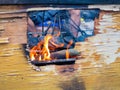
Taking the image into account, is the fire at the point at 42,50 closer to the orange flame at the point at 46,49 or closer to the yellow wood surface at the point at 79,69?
the orange flame at the point at 46,49

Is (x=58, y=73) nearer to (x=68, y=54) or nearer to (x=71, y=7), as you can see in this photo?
(x=68, y=54)

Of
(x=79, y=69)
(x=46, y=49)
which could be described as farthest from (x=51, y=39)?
(x=79, y=69)

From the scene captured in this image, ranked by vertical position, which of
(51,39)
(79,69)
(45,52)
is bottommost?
(79,69)

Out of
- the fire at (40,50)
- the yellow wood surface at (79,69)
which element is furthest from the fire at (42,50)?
the yellow wood surface at (79,69)

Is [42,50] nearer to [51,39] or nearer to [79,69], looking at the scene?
[51,39]

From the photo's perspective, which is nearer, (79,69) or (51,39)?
(51,39)

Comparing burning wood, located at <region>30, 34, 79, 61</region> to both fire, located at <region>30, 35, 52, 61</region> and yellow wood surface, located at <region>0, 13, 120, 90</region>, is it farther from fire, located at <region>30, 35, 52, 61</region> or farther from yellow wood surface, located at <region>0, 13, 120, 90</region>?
yellow wood surface, located at <region>0, 13, 120, 90</region>

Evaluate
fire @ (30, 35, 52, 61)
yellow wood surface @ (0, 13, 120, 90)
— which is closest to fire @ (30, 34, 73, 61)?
fire @ (30, 35, 52, 61)

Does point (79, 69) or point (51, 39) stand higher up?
point (51, 39)

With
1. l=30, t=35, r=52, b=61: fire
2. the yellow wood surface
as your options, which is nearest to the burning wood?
l=30, t=35, r=52, b=61: fire

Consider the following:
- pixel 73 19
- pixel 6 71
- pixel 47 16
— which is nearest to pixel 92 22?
pixel 73 19

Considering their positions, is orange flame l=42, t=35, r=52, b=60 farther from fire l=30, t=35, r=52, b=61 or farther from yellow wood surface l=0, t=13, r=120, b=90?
yellow wood surface l=0, t=13, r=120, b=90

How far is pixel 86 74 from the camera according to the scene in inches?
192

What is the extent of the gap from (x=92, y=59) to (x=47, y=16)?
31.3 inches
